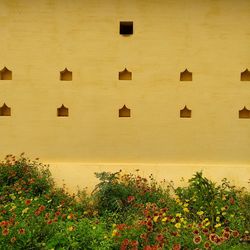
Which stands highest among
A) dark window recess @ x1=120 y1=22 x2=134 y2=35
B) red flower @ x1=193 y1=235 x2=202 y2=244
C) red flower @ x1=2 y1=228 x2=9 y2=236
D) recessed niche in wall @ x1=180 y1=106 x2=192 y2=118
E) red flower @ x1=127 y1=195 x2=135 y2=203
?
dark window recess @ x1=120 y1=22 x2=134 y2=35

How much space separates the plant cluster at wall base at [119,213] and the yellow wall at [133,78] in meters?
0.45

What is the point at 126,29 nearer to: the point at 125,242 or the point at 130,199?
the point at 130,199

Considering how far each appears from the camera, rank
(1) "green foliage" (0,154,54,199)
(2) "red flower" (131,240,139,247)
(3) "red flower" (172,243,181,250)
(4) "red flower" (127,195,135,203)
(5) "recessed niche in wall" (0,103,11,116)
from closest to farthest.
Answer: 1. (3) "red flower" (172,243,181,250)
2. (2) "red flower" (131,240,139,247)
3. (4) "red flower" (127,195,135,203)
4. (1) "green foliage" (0,154,54,199)
5. (5) "recessed niche in wall" (0,103,11,116)

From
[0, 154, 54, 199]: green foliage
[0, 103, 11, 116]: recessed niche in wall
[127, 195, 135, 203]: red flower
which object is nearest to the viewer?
[127, 195, 135, 203]: red flower

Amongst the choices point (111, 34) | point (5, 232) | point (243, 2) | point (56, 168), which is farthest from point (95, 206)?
point (243, 2)

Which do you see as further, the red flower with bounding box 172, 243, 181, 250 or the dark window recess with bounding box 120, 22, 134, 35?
the dark window recess with bounding box 120, 22, 134, 35

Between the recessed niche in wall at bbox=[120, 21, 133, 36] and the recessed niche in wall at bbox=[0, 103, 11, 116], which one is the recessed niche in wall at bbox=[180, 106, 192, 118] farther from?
the recessed niche in wall at bbox=[0, 103, 11, 116]

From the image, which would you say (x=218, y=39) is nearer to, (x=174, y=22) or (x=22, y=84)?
(x=174, y=22)

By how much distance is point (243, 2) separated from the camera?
5578 millimetres

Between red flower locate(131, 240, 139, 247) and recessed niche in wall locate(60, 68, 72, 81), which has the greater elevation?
recessed niche in wall locate(60, 68, 72, 81)

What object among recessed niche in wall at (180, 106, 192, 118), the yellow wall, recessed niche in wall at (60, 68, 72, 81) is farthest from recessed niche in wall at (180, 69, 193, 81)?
recessed niche in wall at (60, 68, 72, 81)

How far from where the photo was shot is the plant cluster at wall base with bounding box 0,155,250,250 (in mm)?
3607

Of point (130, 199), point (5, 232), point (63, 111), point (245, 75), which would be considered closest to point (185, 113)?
point (245, 75)

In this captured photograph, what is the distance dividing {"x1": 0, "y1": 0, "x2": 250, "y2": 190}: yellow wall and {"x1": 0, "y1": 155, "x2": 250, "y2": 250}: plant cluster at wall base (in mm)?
450
